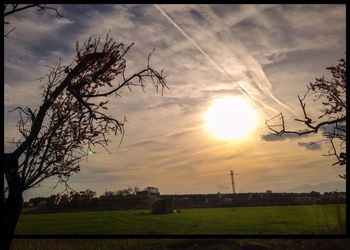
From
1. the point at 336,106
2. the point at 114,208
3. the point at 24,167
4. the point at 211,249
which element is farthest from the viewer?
the point at 114,208

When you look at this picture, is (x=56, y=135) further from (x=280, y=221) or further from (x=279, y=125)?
(x=280, y=221)

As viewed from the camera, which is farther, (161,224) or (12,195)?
(161,224)

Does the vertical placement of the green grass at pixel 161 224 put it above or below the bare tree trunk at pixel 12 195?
below

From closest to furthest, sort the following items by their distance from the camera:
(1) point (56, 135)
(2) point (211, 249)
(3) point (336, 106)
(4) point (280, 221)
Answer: (1) point (56, 135)
(3) point (336, 106)
(2) point (211, 249)
(4) point (280, 221)

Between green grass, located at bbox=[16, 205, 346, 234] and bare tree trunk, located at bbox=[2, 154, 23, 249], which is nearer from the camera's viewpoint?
bare tree trunk, located at bbox=[2, 154, 23, 249]

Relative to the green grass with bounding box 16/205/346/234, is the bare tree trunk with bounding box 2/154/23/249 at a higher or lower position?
higher

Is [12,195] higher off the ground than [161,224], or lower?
higher

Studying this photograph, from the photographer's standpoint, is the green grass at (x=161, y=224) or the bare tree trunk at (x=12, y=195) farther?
the green grass at (x=161, y=224)

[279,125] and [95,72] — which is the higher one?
[95,72]

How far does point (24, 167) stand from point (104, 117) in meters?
1.55
